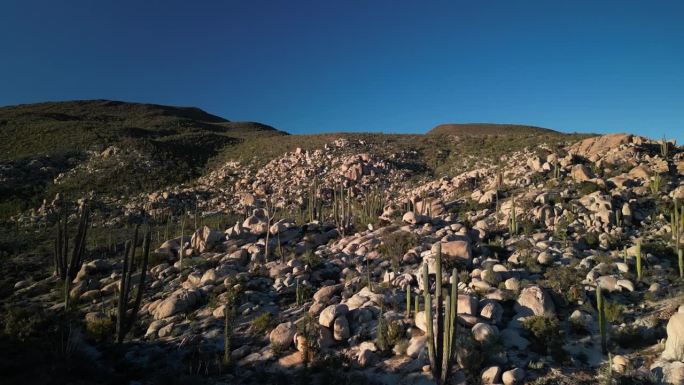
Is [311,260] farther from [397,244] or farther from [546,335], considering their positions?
[546,335]

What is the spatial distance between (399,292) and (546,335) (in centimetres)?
422

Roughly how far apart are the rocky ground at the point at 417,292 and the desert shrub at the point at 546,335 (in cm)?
3

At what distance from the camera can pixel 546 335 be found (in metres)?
9.80

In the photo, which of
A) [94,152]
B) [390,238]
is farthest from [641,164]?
[94,152]

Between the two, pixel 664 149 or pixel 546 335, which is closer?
pixel 546 335

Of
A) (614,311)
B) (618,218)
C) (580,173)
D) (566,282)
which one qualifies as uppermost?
(580,173)

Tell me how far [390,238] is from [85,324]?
10493 mm

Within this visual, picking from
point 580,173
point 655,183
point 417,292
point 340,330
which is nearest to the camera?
point 340,330

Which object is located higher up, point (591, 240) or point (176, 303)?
point (591, 240)

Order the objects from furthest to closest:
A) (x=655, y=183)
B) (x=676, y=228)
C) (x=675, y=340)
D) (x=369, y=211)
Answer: (x=369, y=211)
(x=655, y=183)
(x=676, y=228)
(x=675, y=340)

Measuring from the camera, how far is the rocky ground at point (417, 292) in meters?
9.38

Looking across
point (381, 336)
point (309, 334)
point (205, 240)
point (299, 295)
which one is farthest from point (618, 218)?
point (205, 240)

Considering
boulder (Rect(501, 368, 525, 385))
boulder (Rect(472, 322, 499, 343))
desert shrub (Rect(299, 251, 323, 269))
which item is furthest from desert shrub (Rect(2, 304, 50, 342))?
boulder (Rect(501, 368, 525, 385))

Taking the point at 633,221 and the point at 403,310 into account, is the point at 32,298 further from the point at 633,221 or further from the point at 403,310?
the point at 633,221
